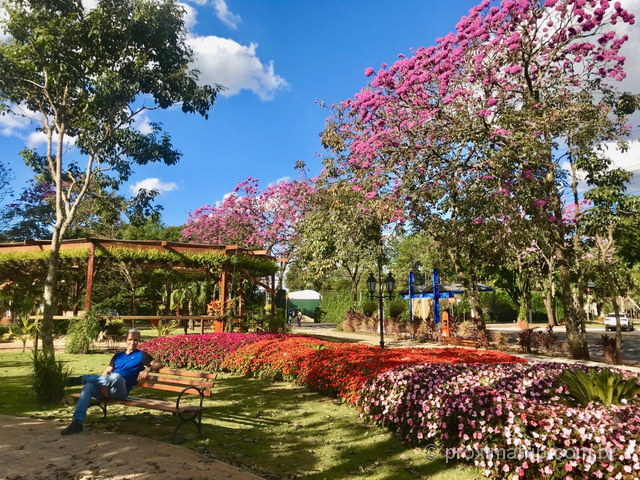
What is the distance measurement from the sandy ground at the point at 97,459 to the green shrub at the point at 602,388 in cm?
357

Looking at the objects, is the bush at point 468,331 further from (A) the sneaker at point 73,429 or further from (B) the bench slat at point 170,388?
(A) the sneaker at point 73,429

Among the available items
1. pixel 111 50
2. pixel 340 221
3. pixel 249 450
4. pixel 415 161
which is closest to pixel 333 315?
pixel 340 221

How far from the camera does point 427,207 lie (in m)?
14.4

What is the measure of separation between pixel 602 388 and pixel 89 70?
11.3 metres

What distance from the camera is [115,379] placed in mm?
5430

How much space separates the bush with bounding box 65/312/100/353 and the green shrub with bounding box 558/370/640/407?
1208 cm

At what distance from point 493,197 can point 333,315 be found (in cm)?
2726

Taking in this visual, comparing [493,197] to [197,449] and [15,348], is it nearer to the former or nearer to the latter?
[197,449]

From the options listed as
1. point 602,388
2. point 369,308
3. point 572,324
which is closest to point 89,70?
point 602,388

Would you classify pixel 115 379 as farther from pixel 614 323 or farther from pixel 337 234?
pixel 614 323

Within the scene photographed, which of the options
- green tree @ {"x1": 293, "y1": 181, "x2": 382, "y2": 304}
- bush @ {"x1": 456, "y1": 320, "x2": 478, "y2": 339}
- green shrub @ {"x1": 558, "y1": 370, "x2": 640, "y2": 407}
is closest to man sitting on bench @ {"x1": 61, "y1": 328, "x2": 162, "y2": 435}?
green shrub @ {"x1": 558, "y1": 370, "x2": 640, "y2": 407}

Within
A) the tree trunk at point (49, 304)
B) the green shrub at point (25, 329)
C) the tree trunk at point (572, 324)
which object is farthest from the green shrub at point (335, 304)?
the tree trunk at point (49, 304)

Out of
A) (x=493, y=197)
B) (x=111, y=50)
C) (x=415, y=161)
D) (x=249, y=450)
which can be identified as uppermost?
(x=111, y=50)

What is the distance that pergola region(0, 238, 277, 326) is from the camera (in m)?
13.9
